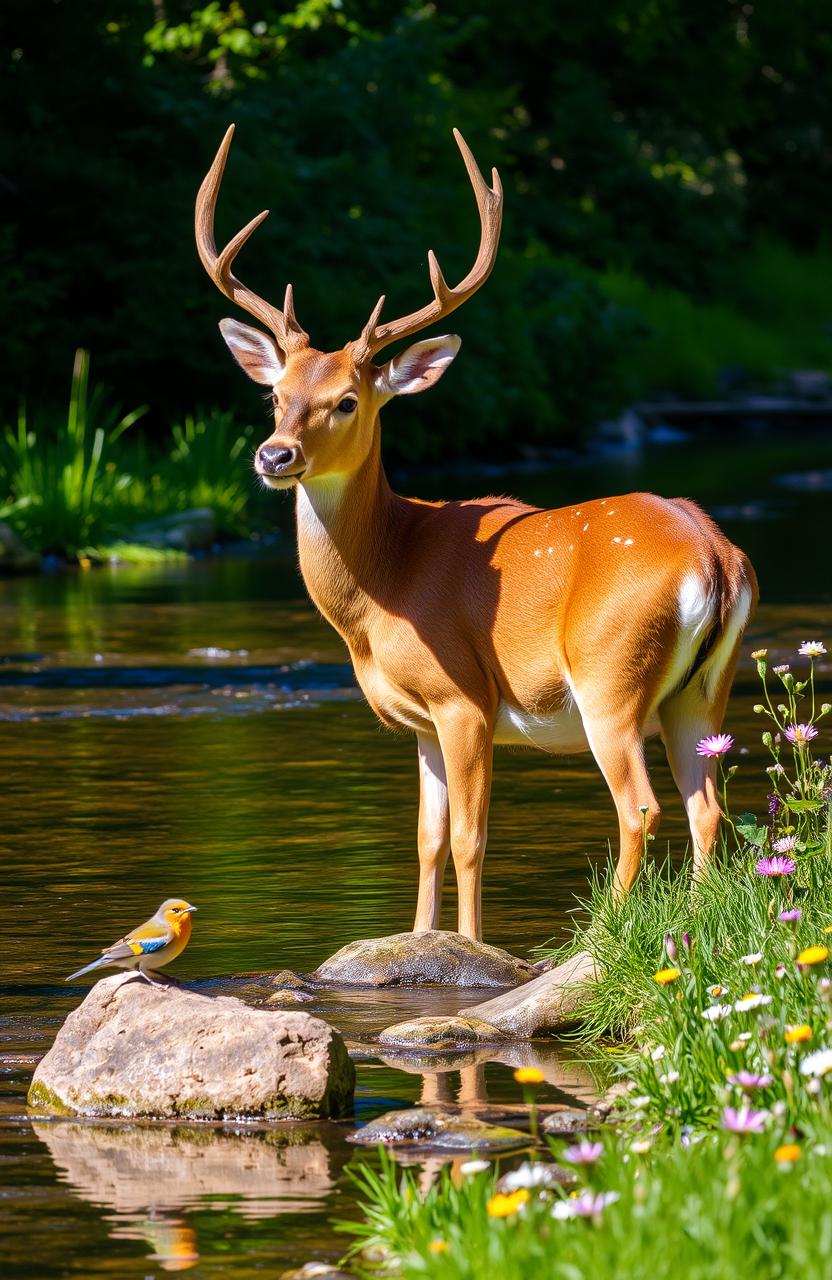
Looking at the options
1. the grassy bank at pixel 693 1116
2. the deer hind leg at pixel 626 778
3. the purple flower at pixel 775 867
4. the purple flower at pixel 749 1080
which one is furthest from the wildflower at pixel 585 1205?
the deer hind leg at pixel 626 778

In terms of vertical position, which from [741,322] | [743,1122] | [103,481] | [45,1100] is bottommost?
[741,322]

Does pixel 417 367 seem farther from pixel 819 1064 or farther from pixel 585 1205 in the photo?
pixel 585 1205

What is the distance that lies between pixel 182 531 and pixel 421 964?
16704mm

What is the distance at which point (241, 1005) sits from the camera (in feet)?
20.8

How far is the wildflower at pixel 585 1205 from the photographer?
408 cm

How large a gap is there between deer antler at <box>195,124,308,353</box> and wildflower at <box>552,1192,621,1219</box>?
14.0ft

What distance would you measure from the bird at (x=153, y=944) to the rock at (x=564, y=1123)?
135cm

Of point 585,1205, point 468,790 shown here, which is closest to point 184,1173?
point 585,1205

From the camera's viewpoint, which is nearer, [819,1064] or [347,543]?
[819,1064]

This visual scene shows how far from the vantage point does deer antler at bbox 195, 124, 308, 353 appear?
8.33 meters

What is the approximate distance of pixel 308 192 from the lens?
31812 millimetres

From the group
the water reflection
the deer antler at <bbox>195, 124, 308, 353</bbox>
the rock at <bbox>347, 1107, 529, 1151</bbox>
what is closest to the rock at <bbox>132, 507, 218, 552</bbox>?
the deer antler at <bbox>195, 124, 308, 353</bbox>

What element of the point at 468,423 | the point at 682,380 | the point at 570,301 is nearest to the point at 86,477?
the point at 468,423

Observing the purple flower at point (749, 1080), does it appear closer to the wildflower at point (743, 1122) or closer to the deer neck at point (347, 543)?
the wildflower at point (743, 1122)
